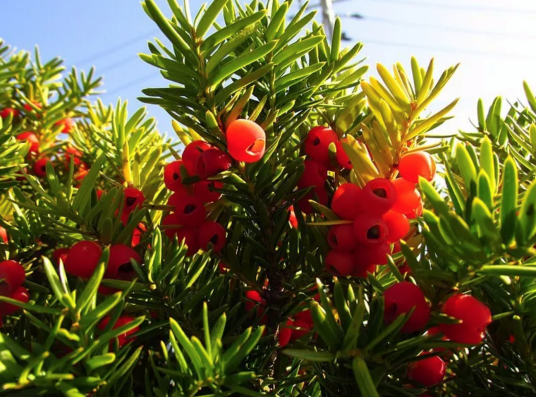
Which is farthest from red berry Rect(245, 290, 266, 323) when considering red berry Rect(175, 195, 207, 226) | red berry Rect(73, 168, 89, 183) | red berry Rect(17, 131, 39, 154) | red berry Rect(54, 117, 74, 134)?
red berry Rect(54, 117, 74, 134)

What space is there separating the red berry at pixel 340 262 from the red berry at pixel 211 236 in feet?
0.40

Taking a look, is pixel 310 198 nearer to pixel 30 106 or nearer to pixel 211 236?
pixel 211 236

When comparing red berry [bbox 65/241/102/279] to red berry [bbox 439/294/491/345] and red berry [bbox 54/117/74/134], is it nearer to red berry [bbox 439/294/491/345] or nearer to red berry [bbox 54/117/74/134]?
red berry [bbox 439/294/491/345]

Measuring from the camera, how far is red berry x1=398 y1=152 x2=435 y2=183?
1.68ft

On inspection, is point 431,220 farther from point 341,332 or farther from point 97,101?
point 97,101

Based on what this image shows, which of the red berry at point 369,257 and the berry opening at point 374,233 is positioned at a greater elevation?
the berry opening at point 374,233

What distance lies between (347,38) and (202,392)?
29.7 feet

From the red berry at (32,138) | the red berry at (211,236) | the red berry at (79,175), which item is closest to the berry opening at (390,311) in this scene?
the red berry at (211,236)

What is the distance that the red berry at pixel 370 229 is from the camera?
49cm

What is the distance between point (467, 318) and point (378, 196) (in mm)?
138

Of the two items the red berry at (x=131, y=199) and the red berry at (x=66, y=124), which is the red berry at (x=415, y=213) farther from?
the red berry at (x=66, y=124)

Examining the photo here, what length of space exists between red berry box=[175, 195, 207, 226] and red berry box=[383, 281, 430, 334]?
0.78ft

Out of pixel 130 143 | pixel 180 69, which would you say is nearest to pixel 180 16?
pixel 180 69

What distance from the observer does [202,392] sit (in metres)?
0.48
